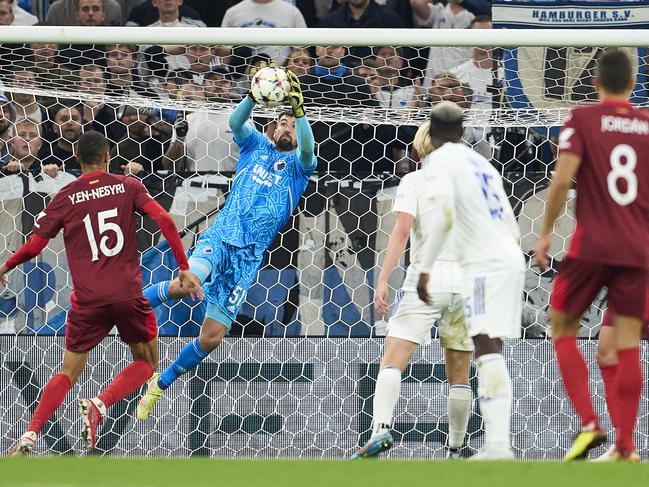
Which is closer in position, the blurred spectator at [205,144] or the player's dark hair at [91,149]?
the player's dark hair at [91,149]

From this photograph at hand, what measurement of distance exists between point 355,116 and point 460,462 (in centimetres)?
432

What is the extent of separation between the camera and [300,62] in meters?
9.03

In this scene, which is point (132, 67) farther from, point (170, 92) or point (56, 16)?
point (56, 16)

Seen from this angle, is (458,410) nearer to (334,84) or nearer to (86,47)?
(334,84)

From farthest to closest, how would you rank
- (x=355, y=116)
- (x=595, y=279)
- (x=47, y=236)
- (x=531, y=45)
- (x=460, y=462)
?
1. (x=355, y=116)
2. (x=531, y=45)
3. (x=47, y=236)
4. (x=595, y=279)
5. (x=460, y=462)

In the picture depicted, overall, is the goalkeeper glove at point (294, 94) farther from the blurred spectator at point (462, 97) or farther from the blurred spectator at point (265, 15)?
the blurred spectator at point (265, 15)

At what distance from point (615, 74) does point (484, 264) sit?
100cm

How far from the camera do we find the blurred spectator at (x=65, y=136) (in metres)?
8.36

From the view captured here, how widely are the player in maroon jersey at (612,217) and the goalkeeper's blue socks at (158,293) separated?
9.87 ft

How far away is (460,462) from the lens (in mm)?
4586

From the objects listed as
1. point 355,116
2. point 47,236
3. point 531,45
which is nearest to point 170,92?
point 355,116

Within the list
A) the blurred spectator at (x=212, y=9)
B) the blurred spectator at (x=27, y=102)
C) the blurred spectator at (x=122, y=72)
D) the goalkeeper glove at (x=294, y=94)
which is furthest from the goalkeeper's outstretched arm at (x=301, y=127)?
the blurred spectator at (x=212, y=9)

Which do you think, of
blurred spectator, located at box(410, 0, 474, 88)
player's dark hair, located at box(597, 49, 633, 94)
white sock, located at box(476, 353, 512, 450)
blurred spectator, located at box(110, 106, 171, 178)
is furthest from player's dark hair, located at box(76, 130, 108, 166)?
blurred spectator, located at box(410, 0, 474, 88)

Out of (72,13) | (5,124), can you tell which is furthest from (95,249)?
(72,13)
